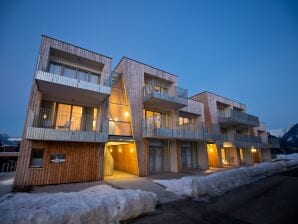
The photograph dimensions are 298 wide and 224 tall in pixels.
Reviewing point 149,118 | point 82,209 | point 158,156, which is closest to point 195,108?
point 149,118

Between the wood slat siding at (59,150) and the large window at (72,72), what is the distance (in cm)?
117

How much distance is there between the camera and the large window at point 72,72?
11.7 metres

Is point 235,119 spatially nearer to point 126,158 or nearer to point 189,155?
point 189,155

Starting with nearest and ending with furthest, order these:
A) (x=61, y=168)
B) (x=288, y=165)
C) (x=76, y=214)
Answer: (x=76, y=214) < (x=61, y=168) < (x=288, y=165)

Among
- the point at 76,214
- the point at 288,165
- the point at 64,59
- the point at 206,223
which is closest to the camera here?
the point at 76,214

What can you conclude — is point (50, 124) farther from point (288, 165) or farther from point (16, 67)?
point (16, 67)

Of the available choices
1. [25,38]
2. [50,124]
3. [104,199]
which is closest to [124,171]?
[50,124]

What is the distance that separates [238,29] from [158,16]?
8949 cm

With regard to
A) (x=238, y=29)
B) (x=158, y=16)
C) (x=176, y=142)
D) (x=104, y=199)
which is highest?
(x=158, y=16)

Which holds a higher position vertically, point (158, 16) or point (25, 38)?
point (158, 16)

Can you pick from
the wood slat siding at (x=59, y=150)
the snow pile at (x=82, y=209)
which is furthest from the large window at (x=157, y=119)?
the snow pile at (x=82, y=209)

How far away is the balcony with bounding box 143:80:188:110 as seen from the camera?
1379 centimetres

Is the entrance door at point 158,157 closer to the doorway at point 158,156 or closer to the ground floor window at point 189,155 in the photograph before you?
the doorway at point 158,156

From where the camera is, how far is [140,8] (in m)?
169
